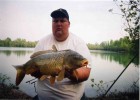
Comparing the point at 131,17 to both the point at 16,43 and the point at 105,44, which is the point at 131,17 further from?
the point at 16,43

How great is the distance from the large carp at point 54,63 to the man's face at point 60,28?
11.8 inches

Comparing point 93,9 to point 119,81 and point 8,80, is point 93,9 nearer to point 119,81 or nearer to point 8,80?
point 119,81

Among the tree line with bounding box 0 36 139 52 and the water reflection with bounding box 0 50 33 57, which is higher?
the tree line with bounding box 0 36 139 52

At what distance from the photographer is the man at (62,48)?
2000 millimetres

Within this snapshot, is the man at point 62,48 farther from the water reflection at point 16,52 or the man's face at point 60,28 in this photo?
the water reflection at point 16,52

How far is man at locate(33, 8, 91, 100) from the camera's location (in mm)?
2000

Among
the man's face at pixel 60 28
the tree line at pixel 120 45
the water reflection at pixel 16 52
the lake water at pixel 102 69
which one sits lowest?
the lake water at pixel 102 69

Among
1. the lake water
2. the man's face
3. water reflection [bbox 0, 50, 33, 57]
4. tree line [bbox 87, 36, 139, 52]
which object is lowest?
the lake water

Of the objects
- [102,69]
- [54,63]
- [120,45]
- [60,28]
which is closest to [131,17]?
[120,45]

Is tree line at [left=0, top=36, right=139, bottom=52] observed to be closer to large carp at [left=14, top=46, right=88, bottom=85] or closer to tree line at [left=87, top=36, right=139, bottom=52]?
tree line at [left=87, top=36, right=139, bottom=52]

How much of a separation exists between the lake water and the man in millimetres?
1013

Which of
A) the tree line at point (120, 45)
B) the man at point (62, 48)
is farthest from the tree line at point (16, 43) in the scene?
the man at point (62, 48)

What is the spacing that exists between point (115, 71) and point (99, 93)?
1.10 ft

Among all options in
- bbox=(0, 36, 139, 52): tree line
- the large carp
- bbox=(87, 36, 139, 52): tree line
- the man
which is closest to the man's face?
the man
